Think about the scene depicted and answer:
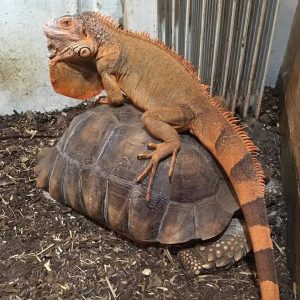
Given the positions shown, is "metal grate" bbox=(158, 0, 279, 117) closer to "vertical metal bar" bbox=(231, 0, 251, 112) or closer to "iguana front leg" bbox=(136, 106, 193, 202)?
"vertical metal bar" bbox=(231, 0, 251, 112)

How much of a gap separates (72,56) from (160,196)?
101 cm

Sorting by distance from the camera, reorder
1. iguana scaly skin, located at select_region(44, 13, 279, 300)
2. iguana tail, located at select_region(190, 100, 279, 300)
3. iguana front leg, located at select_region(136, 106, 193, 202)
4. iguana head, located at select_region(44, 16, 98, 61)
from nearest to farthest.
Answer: iguana tail, located at select_region(190, 100, 279, 300), iguana scaly skin, located at select_region(44, 13, 279, 300), iguana front leg, located at select_region(136, 106, 193, 202), iguana head, located at select_region(44, 16, 98, 61)

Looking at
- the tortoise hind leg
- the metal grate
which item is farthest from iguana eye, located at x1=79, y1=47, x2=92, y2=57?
the tortoise hind leg

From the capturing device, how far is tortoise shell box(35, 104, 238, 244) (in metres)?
2.71

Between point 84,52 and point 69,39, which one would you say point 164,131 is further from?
point 69,39

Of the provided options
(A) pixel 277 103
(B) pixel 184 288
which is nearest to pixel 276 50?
(A) pixel 277 103

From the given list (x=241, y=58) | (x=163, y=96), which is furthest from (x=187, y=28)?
(x=163, y=96)

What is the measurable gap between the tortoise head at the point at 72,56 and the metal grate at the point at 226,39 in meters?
0.81

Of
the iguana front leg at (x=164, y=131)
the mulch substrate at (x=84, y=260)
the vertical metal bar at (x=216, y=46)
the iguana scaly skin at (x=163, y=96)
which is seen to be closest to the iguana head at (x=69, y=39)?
the iguana scaly skin at (x=163, y=96)

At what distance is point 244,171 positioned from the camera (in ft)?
8.62

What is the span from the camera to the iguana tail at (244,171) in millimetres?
2422

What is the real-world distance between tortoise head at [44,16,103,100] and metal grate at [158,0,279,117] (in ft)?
2.66

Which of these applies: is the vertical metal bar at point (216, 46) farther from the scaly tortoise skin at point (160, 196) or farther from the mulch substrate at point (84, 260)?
the scaly tortoise skin at point (160, 196)

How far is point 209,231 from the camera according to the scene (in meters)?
2.69
